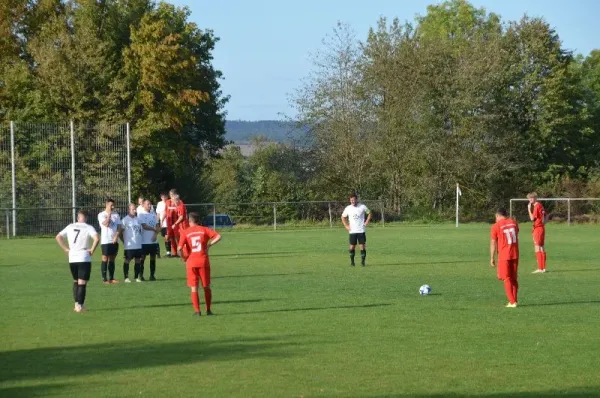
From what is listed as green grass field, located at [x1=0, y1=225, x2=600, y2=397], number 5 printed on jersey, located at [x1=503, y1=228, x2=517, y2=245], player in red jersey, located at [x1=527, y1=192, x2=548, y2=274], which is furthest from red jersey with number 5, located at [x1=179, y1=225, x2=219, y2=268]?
player in red jersey, located at [x1=527, y1=192, x2=548, y2=274]

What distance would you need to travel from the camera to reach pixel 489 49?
→ 60.4m

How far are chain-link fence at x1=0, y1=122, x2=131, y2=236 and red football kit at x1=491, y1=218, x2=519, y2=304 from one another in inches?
1237

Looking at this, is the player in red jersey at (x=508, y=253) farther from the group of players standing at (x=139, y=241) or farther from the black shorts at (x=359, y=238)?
the black shorts at (x=359, y=238)

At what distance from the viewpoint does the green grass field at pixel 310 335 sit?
10062 millimetres

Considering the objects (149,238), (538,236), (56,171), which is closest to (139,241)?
(149,238)

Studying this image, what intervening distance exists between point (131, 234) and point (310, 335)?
9.50 meters

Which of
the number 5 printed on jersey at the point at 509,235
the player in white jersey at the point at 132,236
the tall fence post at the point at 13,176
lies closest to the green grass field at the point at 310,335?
the player in white jersey at the point at 132,236

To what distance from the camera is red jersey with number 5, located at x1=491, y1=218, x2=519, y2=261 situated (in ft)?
53.5

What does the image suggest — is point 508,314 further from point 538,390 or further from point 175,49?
point 175,49

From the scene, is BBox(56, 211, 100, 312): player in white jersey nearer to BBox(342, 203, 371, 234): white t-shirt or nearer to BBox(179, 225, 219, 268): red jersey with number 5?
BBox(179, 225, 219, 268): red jersey with number 5

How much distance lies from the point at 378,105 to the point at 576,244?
27232mm

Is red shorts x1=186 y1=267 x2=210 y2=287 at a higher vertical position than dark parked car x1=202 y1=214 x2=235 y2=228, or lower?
higher

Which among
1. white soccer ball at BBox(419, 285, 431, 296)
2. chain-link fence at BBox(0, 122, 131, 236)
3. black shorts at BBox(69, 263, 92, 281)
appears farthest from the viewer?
chain-link fence at BBox(0, 122, 131, 236)

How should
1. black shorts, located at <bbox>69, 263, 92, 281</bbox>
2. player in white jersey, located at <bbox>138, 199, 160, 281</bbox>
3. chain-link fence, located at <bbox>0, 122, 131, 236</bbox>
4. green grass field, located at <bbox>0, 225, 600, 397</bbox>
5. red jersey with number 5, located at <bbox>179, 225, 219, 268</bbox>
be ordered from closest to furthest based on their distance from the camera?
green grass field, located at <bbox>0, 225, 600, 397</bbox>
red jersey with number 5, located at <bbox>179, 225, 219, 268</bbox>
black shorts, located at <bbox>69, 263, 92, 281</bbox>
player in white jersey, located at <bbox>138, 199, 160, 281</bbox>
chain-link fence, located at <bbox>0, 122, 131, 236</bbox>
